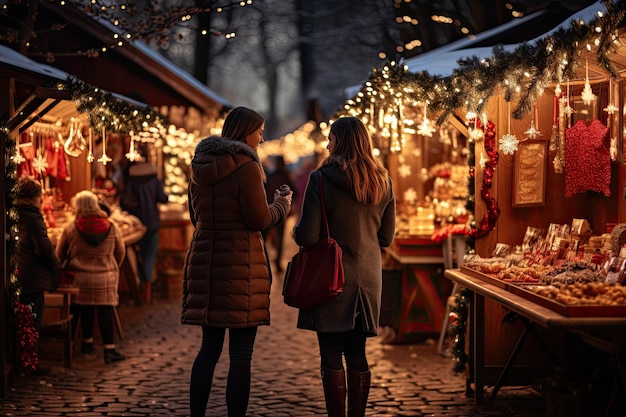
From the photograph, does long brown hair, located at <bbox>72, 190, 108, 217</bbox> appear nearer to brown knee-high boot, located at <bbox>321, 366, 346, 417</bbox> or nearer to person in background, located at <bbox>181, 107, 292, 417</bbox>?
person in background, located at <bbox>181, 107, 292, 417</bbox>

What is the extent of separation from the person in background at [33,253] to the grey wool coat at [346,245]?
3.78m

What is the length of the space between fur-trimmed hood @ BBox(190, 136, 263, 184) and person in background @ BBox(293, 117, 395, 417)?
45 cm

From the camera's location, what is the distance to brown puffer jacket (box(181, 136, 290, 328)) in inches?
248

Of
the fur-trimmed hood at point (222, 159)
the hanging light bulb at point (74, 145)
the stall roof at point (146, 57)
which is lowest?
the fur-trimmed hood at point (222, 159)

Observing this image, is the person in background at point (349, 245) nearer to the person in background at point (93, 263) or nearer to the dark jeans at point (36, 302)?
the dark jeans at point (36, 302)

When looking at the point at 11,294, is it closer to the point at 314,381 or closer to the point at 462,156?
the point at 314,381

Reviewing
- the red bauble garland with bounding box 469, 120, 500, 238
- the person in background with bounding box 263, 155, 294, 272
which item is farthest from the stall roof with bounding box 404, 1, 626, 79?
the person in background with bounding box 263, 155, 294, 272

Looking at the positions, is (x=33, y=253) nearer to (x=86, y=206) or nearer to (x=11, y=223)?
(x=11, y=223)

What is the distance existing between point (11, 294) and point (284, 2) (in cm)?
2528

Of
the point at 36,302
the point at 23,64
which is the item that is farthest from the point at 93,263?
the point at 23,64

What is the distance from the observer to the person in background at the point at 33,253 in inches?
361

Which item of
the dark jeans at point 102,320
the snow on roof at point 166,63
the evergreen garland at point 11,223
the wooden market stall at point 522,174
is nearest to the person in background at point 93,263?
the dark jeans at point 102,320

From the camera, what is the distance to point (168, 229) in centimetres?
1639

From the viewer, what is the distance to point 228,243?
6344 mm
